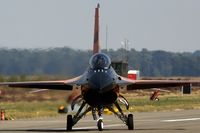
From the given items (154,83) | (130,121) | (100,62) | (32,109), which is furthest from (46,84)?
(32,109)

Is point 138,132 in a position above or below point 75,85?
Result: below

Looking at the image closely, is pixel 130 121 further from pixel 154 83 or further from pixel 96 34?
pixel 96 34

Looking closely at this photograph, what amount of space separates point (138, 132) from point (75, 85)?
3221 millimetres

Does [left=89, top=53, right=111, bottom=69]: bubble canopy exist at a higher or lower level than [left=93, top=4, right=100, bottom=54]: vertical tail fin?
lower

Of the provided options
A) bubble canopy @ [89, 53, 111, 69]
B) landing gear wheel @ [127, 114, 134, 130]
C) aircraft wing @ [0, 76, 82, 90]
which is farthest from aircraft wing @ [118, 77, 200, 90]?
aircraft wing @ [0, 76, 82, 90]

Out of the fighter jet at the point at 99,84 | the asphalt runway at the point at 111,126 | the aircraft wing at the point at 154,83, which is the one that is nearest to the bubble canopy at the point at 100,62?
the fighter jet at the point at 99,84

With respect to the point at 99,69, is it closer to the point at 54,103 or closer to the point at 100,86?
the point at 100,86

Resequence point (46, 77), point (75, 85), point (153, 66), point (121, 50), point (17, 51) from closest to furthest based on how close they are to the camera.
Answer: point (75, 85), point (46, 77), point (17, 51), point (121, 50), point (153, 66)

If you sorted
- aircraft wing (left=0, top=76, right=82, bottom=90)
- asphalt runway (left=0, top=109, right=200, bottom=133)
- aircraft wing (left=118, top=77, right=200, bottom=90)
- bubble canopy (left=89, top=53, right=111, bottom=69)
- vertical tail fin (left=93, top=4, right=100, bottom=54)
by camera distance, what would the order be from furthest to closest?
vertical tail fin (left=93, top=4, right=100, bottom=54)
aircraft wing (left=118, top=77, right=200, bottom=90)
aircraft wing (left=0, top=76, right=82, bottom=90)
asphalt runway (left=0, top=109, right=200, bottom=133)
bubble canopy (left=89, top=53, right=111, bottom=69)

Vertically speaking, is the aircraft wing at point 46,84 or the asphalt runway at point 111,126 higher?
the aircraft wing at point 46,84

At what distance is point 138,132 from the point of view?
2550 cm

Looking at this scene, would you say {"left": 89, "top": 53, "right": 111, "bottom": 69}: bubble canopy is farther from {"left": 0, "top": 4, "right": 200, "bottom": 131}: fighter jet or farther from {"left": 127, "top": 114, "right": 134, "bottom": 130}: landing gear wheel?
{"left": 127, "top": 114, "right": 134, "bottom": 130}: landing gear wheel

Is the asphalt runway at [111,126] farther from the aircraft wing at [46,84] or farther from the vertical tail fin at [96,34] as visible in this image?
the vertical tail fin at [96,34]

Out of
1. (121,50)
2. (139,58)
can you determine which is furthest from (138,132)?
(139,58)
